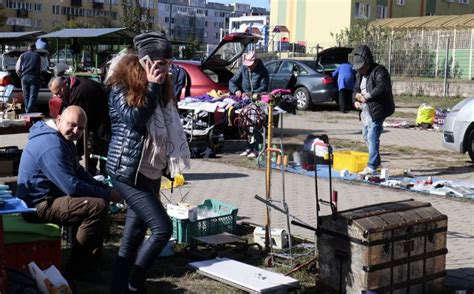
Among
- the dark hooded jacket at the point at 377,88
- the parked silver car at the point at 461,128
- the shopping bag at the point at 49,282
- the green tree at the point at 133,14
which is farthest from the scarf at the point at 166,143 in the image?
the green tree at the point at 133,14

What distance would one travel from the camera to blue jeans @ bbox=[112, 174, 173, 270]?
4781mm

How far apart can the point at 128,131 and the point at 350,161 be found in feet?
23.5

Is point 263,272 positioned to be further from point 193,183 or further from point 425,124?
point 425,124

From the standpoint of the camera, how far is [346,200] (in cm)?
939

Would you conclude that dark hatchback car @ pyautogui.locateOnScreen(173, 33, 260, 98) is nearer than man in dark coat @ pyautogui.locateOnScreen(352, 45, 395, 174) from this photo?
No

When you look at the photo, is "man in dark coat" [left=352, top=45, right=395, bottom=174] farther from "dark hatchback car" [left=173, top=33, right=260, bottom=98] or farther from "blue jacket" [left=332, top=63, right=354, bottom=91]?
"blue jacket" [left=332, top=63, right=354, bottom=91]

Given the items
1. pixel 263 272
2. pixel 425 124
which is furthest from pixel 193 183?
pixel 425 124

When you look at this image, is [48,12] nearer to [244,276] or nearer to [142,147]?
[244,276]

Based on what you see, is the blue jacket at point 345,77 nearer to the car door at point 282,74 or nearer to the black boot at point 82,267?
the car door at point 282,74

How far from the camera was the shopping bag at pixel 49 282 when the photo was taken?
15.4ft

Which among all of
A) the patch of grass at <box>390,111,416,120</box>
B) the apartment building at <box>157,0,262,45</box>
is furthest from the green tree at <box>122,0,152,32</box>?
the apartment building at <box>157,0,262,45</box>

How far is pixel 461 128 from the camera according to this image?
39.3 feet

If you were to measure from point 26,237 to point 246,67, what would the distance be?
290 inches

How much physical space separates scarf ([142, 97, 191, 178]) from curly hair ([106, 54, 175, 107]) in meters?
0.11
